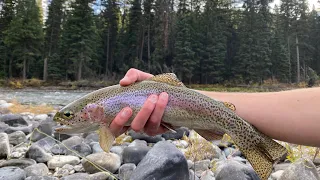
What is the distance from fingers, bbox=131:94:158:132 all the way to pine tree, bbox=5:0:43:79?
1725 inches

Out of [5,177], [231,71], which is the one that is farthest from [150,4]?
[5,177]

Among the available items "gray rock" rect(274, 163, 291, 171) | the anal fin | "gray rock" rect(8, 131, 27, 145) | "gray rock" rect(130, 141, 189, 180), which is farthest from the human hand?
"gray rock" rect(8, 131, 27, 145)

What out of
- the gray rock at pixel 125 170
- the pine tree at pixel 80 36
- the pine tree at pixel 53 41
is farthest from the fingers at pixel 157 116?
the pine tree at pixel 53 41

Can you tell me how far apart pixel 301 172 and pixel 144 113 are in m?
2.12

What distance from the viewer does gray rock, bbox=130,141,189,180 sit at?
351 centimetres

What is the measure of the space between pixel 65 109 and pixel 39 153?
8.92 feet

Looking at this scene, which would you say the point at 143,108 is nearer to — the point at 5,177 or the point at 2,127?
the point at 5,177

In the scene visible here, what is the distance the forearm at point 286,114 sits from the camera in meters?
2.22

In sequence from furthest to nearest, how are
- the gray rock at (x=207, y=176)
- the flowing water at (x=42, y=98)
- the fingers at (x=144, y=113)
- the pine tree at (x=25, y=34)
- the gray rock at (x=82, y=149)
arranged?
1. the pine tree at (x=25, y=34)
2. the flowing water at (x=42, y=98)
3. the gray rock at (x=82, y=149)
4. the gray rock at (x=207, y=176)
5. the fingers at (x=144, y=113)

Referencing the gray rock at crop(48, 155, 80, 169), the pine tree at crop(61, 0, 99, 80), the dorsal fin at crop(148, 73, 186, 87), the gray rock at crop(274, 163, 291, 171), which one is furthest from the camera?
the pine tree at crop(61, 0, 99, 80)

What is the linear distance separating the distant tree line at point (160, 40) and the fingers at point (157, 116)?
134 feet

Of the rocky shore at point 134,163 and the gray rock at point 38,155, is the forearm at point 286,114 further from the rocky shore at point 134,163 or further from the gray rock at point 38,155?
the gray rock at point 38,155

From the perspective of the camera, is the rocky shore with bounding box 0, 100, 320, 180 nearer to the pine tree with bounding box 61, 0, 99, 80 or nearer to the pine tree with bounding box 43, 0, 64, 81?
the pine tree with bounding box 61, 0, 99, 80

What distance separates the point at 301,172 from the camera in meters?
3.55
